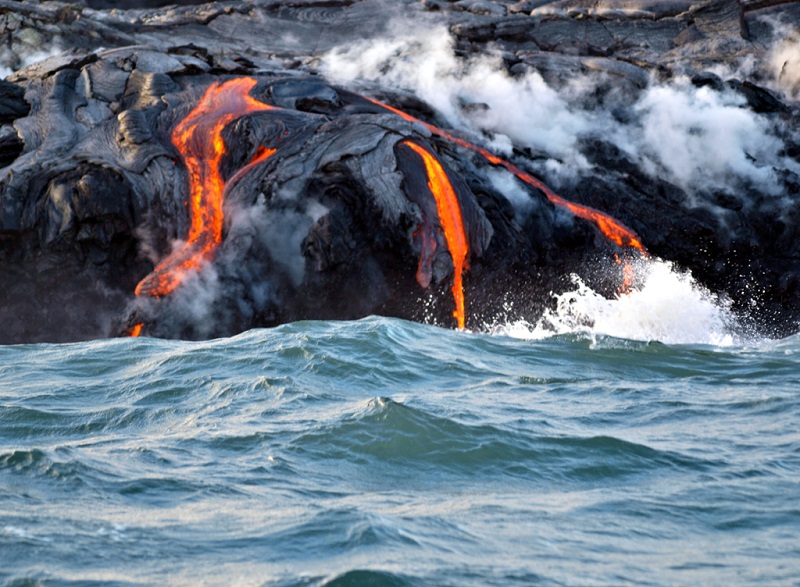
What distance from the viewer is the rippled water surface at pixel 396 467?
12.8ft

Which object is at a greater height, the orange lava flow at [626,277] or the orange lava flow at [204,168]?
the orange lava flow at [204,168]

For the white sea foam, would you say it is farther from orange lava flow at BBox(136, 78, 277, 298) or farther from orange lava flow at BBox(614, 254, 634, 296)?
orange lava flow at BBox(136, 78, 277, 298)

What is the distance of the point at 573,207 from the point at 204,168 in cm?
402

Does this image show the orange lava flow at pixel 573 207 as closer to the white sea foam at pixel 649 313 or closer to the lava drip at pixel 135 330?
the white sea foam at pixel 649 313

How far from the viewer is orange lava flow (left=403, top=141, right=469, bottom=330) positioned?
36.3ft

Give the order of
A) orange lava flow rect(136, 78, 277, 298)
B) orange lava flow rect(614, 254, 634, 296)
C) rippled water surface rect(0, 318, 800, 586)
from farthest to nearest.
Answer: orange lava flow rect(614, 254, 634, 296) < orange lava flow rect(136, 78, 277, 298) < rippled water surface rect(0, 318, 800, 586)

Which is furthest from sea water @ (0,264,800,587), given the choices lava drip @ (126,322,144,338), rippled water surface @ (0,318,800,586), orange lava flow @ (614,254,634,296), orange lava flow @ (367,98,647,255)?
orange lava flow @ (367,98,647,255)

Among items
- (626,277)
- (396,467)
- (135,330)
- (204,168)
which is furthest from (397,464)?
(626,277)

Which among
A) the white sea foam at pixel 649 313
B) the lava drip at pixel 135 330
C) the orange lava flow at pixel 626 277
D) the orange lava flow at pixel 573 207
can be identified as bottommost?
the lava drip at pixel 135 330

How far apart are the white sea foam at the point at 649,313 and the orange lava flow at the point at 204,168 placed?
3.04m

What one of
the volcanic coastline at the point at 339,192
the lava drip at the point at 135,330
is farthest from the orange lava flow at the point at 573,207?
the lava drip at the point at 135,330

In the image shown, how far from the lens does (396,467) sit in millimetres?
5320

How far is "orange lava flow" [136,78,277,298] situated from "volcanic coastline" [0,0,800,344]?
23mm

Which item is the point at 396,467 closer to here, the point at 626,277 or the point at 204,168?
the point at 204,168
